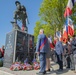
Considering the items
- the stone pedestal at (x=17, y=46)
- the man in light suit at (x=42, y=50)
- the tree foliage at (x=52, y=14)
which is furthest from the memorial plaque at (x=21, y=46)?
the tree foliage at (x=52, y=14)

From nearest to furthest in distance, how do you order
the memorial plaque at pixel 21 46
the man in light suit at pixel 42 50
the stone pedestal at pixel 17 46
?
the man in light suit at pixel 42 50 → the stone pedestal at pixel 17 46 → the memorial plaque at pixel 21 46

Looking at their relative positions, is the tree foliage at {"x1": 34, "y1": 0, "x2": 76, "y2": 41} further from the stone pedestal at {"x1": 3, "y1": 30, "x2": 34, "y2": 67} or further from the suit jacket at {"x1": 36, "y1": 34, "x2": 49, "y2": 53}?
the suit jacket at {"x1": 36, "y1": 34, "x2": 49, "y2": 53}

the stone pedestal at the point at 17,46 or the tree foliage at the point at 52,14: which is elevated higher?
the tree foliage at the point at 52,14

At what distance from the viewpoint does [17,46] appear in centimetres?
1047

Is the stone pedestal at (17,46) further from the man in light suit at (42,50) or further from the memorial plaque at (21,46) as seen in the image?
the man in light suit at (42,50)

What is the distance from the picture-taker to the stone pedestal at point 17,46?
1038cm

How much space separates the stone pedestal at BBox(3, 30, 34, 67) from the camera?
34.0 feet

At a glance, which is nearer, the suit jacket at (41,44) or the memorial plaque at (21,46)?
the suit jacket at (41,44)

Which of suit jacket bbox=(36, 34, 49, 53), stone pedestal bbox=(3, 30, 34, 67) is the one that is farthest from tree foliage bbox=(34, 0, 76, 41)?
suit jacket bbox=(36, 34, 49, 53)

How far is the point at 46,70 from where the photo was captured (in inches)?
324

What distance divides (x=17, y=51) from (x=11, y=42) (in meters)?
0.72

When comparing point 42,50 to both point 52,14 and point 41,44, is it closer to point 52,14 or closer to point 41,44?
point 41,44

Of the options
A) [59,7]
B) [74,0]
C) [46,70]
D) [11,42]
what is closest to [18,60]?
[11,42]

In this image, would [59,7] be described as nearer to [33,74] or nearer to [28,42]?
[28,42]
